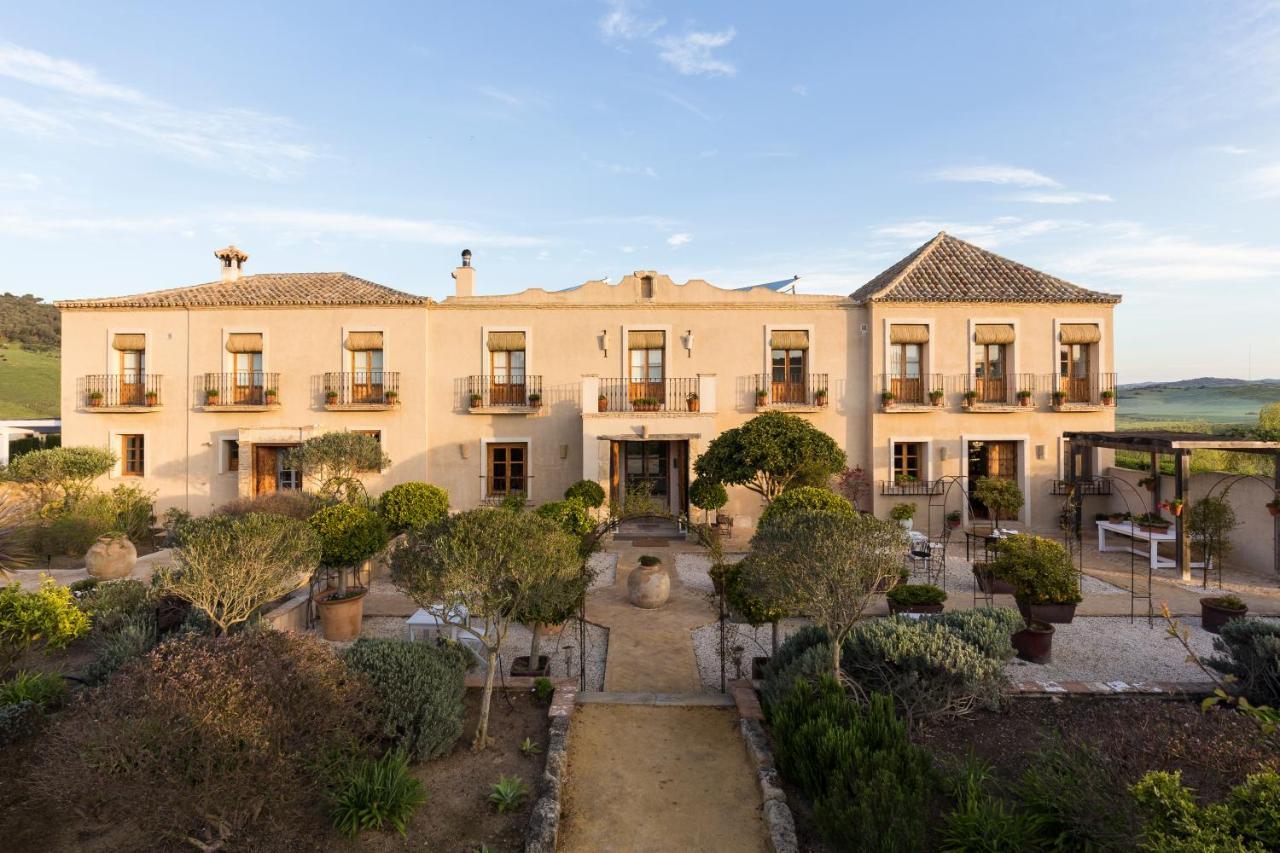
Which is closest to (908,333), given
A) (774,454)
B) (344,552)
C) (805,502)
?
(774,454)

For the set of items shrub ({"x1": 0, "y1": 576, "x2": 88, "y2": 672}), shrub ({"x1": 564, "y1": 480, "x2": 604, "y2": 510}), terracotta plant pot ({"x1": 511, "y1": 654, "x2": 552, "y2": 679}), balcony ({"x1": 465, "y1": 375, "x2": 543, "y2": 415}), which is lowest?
terracotta plant pot ({"x1": 511, "y1": 654, "x2": 552, "y2": 679})

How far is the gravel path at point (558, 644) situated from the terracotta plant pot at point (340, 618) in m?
0.25

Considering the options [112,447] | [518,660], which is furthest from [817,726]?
[112,447]

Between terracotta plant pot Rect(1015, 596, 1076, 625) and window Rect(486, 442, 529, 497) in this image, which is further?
window Rect(486, 442, 529, 497)

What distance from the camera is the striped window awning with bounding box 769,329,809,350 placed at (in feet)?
57.6

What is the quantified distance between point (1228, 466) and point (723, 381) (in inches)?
567

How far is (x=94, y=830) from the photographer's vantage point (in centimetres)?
442

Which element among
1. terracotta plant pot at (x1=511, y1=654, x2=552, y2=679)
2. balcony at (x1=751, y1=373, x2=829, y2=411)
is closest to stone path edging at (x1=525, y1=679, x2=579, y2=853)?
terracotta plant pot at (x1=511, y1=654, x2=552, y2=679)

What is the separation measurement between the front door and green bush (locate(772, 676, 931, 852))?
47.2 feet

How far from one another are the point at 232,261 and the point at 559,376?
11788 millimetres

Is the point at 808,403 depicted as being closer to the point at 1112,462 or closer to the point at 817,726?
the point at 1112,462

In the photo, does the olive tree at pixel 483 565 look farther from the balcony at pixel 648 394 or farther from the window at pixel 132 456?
the window at pixel 132 456

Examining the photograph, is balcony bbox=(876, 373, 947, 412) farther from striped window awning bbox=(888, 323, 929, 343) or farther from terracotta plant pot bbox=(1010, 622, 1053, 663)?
terracotta plant pot bbox=(1010, 622, 1053, 663)

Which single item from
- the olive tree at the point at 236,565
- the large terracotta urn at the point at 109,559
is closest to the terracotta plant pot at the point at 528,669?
the olive tree at the point at 236,565
